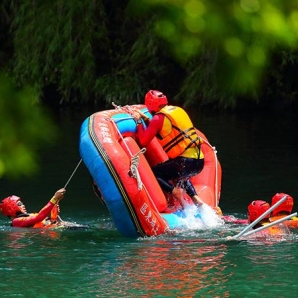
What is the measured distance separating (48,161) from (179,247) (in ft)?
20.0

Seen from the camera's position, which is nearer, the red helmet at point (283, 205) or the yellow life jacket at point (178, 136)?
the red helmet at point (283, 205)

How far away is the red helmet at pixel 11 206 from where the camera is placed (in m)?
7.53

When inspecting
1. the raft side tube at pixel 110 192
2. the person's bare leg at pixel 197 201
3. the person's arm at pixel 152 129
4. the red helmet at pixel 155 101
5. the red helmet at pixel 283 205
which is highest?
the red helmet at pixel 155 101

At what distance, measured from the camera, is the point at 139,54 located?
53.6 ft

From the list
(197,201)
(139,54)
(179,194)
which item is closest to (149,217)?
(179,194)

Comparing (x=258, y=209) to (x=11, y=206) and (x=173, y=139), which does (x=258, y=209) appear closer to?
(x=173, y=139)

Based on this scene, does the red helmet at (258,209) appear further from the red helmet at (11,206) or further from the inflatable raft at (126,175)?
Answer: the red helmet at (11,206)

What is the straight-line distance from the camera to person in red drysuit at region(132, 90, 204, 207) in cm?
739

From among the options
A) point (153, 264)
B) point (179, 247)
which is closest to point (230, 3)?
point (153, 264)

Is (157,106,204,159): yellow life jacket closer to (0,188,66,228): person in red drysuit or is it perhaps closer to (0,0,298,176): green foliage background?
(0,0,298,176): green foliage background

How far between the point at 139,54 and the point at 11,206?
9.16 m

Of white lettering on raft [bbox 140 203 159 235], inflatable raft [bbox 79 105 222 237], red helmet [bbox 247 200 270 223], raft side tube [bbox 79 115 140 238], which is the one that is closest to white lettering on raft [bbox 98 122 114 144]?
inflatable raft [bbox 79 105 222 237]

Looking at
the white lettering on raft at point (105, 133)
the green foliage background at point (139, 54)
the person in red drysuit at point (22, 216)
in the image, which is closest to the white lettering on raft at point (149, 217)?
the white lettering on raft at point (105, 133)

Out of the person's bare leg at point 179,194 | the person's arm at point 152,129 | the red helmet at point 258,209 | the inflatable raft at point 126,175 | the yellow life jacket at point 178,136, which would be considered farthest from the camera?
the person's bare leg at point 179,194
